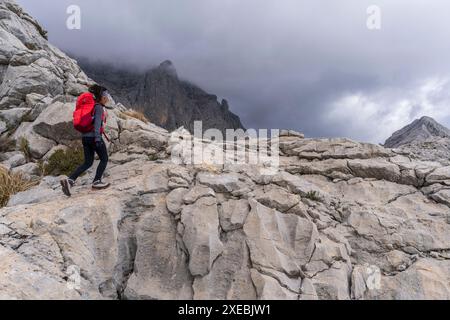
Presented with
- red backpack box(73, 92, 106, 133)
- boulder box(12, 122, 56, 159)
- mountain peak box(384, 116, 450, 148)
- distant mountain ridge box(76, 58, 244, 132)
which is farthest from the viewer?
distant mountain ridge box(76, 58, 244, 132)

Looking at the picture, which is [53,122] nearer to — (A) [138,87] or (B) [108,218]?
(B) [108,218]

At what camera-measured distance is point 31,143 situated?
14203mm

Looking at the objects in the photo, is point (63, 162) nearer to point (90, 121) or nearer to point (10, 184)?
point (10, 184)

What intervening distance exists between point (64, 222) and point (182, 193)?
3568 millimetres

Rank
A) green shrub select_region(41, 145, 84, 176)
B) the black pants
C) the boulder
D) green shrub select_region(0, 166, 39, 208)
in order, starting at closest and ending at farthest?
the black pants → green shrub select_region(0, 166, 39, 208) → green shrub select_region(41, 145, 84, 176) → the boulder

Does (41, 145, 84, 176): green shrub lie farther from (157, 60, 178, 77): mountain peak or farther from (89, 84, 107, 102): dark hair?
(157, 60, 178, 77): mountain peak

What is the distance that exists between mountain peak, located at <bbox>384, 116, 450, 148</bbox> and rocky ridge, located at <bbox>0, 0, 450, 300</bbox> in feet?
69.9

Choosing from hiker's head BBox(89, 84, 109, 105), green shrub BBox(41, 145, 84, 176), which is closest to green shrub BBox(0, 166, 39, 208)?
green shrub BBox(41, 145, 84, 176)

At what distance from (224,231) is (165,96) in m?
144

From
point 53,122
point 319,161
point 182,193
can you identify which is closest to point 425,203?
point 319,161

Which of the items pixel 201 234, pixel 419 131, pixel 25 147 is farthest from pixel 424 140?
pixel 25 147

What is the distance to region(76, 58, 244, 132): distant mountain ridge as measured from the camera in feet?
466

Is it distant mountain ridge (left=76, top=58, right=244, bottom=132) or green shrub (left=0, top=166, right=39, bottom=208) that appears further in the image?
distant mountain ridge (left=76, top=58, right=244, bottom=132)
